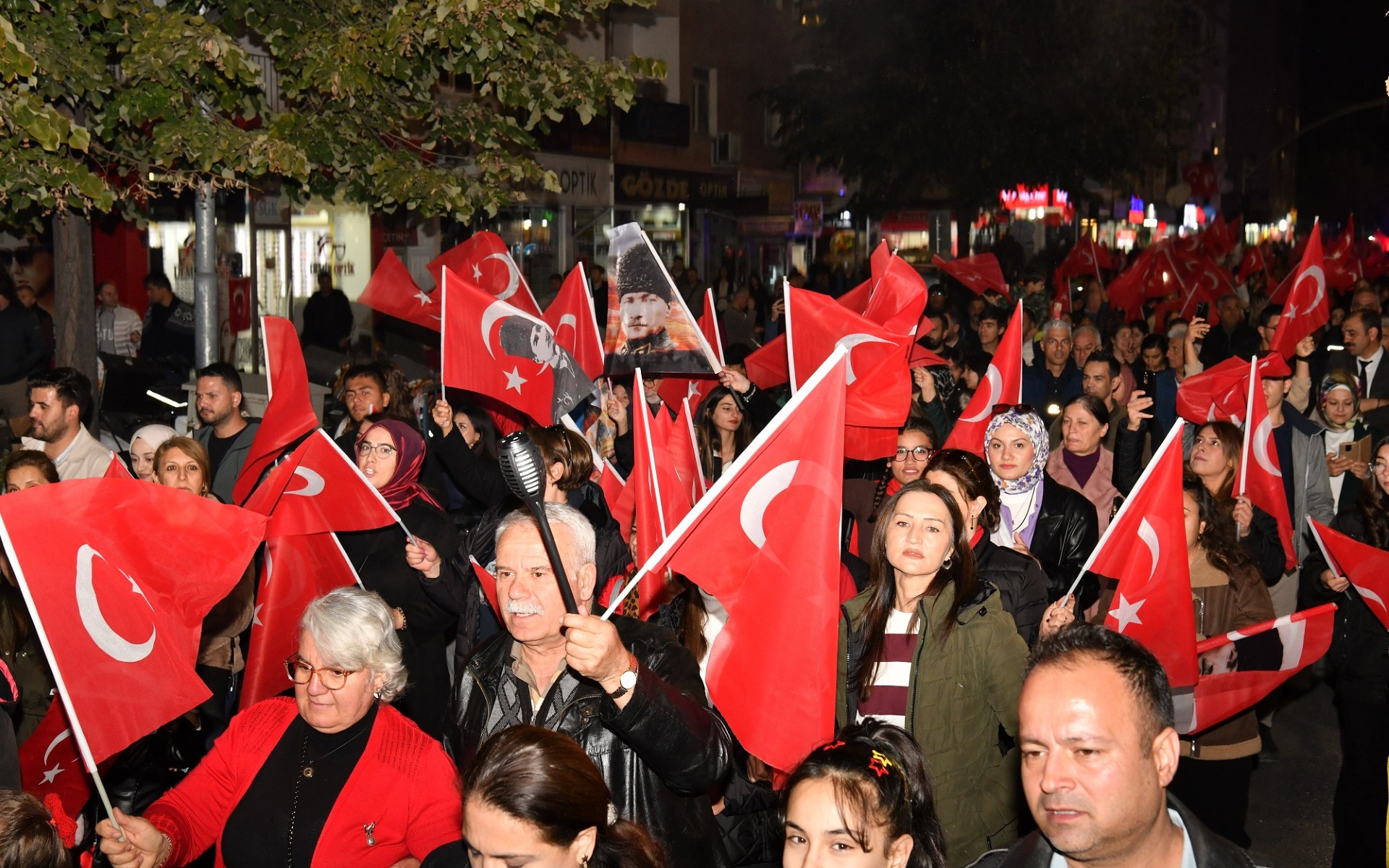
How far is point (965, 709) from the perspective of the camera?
435 cm

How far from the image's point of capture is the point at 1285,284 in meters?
12.8

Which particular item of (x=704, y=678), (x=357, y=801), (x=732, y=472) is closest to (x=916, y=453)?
(x=704, y=678)

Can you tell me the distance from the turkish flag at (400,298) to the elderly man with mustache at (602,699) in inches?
256

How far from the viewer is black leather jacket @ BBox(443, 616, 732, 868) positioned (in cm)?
324

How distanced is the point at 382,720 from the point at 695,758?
1058mm

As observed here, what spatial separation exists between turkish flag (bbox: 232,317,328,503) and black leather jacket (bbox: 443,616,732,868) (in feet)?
9.67

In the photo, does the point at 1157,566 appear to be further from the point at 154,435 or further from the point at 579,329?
the point at 154,435

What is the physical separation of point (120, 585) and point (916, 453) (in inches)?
167

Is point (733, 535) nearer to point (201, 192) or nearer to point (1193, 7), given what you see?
point (201, 192)

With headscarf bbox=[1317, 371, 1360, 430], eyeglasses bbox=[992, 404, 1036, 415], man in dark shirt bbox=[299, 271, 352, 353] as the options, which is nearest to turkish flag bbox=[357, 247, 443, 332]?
eyeglasses bbox=[992, 404, 1036, 415]

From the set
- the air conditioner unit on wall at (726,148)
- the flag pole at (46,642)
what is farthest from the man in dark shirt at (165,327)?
the air conditioner unit on wall at (726,148)

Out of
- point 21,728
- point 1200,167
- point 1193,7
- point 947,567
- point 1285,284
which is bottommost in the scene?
point 21,728

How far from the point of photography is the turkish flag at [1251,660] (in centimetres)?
542

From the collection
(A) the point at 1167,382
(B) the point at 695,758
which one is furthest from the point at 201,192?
(B) the point at 695,758
